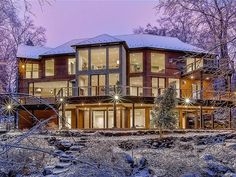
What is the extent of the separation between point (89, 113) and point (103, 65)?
362 centimetres

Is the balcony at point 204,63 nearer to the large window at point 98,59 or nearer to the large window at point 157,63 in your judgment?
the large window at point 98,59

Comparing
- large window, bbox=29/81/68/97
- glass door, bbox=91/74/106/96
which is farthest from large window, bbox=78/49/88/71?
large window, bbox=29/81/68/97

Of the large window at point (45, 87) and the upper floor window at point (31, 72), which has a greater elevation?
the upper floor window at point (31, 72)

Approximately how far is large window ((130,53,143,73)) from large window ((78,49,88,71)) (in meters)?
3.61

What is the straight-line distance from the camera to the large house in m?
23.8

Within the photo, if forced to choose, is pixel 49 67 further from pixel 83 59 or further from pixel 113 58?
pixel 113 58

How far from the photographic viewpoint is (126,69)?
26375mm

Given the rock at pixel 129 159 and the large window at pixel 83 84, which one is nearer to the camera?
the rock at pixel 129 159

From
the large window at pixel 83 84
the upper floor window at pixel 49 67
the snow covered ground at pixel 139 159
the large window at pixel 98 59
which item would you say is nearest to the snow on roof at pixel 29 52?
the upper floor window at pixel 49 67

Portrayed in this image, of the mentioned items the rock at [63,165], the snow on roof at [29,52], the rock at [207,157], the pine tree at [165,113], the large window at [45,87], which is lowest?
the rock at [63,165]

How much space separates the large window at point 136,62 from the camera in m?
26.4

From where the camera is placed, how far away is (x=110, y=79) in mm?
25156

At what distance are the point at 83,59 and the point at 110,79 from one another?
249cm

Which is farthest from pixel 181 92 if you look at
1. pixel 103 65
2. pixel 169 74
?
pixel 103 65
